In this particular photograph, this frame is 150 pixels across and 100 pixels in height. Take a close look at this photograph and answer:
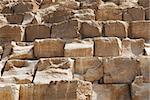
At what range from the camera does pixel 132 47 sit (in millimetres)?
8375

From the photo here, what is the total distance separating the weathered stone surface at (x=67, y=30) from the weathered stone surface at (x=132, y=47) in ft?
3.13

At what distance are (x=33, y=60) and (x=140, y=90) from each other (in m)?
2.17

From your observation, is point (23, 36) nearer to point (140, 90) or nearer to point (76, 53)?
point (76, 53)

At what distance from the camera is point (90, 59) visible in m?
7.62

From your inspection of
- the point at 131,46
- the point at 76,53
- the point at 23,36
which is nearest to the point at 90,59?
the point at 76,53

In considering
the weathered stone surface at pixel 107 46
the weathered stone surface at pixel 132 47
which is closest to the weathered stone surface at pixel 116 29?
the weathered stone surface at pixel 132 47

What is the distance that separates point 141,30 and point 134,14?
846 mm

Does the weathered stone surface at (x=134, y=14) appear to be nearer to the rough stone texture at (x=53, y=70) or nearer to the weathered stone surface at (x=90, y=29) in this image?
the weathered stone surface at (x=90, y=29)

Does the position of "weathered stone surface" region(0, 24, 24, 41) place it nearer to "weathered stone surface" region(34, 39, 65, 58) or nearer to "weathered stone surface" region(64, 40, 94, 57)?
"weathered stone surface" region(34, 39, 65, 58)

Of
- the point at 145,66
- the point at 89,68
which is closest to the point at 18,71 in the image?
the point at 89,68

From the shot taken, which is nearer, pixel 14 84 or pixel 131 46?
A: pixel 14 84

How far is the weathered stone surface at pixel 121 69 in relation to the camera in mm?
7316

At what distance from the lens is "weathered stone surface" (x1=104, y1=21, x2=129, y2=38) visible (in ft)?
28.8

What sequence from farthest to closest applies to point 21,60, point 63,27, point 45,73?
point 63,27
point 21,60
point 45,73
